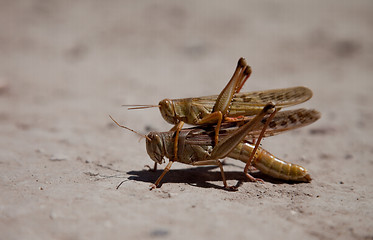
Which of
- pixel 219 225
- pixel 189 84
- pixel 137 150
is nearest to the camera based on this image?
pixel 219 225

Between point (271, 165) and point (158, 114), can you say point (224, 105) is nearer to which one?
point (271, 165)

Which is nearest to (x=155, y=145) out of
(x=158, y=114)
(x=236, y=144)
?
(x=236, y=144)

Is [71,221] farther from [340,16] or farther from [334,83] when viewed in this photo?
[340,16]

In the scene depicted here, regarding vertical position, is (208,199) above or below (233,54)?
below

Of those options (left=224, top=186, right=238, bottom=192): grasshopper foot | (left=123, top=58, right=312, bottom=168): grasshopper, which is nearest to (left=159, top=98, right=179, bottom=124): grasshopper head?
(left=123, top=58, right=312, bottom=168): grasshopper

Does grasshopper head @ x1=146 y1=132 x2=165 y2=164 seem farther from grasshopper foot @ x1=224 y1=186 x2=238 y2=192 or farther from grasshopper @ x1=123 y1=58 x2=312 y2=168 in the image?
grasshopper foot @ x1=224 y1=186 x2=238 y2=192

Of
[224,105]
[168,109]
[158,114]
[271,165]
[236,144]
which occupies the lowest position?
[158,114]

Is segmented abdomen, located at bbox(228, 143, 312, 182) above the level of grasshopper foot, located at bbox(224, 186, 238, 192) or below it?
above

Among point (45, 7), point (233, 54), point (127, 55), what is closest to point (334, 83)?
point (233, 54)
